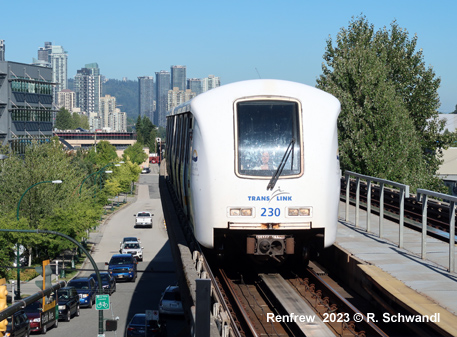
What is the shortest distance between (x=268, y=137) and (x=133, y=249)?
41.3 meters

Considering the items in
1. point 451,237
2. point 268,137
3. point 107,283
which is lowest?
point 107,283

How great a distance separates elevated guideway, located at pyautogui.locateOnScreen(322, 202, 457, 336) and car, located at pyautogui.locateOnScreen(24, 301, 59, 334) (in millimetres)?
16814

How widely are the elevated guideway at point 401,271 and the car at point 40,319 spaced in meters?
16.8

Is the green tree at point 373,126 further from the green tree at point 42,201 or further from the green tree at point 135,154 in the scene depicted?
the green tree at point 135,154

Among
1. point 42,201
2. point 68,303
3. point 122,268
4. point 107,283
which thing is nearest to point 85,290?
point 107,283

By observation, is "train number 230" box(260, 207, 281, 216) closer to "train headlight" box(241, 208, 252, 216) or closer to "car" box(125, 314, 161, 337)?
"train headlight" box(241, 208, 252, 216)

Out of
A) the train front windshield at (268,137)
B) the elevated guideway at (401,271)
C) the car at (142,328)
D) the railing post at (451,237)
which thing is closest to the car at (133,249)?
the car at (142,328)

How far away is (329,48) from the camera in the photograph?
4478cm

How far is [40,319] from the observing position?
2931cm

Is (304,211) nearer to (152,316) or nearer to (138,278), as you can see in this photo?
(152,316)

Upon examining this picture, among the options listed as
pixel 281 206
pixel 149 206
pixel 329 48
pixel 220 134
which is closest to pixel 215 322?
pixel 281 206

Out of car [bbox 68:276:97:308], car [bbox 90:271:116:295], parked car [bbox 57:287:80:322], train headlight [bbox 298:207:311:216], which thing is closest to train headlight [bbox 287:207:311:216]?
train headlight [bbox 298:207:311:216]

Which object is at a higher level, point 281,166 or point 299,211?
point 281,166

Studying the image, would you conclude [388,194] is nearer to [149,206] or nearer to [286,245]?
[286,245]
